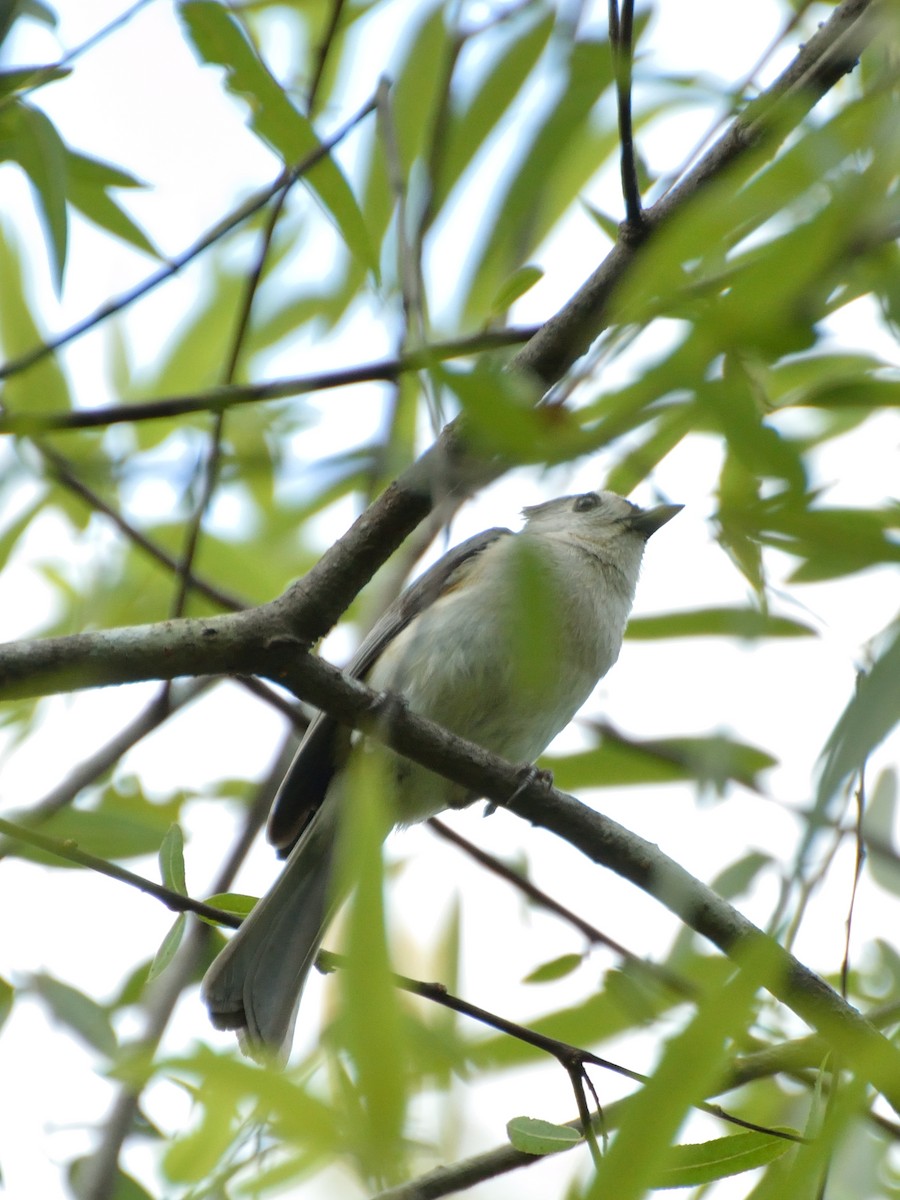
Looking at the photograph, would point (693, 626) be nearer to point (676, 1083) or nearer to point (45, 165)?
point (45, 165)

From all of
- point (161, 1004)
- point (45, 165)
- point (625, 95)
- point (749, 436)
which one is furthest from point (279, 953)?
point (749, 436)

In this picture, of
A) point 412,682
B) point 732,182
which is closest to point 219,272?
point 412,682

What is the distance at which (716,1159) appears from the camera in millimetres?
1702

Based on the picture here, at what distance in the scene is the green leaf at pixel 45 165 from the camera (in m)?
2.31

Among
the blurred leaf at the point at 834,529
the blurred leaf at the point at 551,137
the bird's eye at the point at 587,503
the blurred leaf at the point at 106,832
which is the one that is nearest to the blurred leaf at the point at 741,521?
the blurred leaf at the point at 834,529

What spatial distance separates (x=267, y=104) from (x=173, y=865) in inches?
48.2

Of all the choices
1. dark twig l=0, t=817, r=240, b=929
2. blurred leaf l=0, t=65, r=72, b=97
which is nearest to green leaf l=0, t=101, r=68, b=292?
blurred leaf l=0, t=65, r=72, b=97

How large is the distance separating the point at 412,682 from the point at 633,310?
7.96 ft

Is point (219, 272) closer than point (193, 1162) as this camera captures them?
No

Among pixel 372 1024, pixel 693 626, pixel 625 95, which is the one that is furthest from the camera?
pixel 693 626

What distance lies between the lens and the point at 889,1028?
8.37ft

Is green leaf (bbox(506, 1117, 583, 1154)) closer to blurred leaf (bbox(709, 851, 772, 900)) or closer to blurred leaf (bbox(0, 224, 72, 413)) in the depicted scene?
blurred leaf (bbox(709, 851, 772, 900))

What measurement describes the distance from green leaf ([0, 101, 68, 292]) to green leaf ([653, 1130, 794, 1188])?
1.67 metres

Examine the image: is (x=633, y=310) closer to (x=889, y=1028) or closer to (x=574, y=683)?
(x=889, y=1028)
